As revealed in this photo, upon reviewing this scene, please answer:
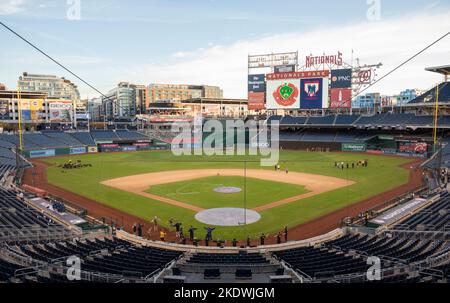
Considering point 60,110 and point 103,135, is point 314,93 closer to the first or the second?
point 103,135

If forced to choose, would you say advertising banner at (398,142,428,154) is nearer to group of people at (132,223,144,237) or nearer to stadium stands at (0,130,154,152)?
group of people at (132,223,144,237)

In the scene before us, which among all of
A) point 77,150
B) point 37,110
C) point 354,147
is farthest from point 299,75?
point 37,110

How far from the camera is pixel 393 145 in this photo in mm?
66438

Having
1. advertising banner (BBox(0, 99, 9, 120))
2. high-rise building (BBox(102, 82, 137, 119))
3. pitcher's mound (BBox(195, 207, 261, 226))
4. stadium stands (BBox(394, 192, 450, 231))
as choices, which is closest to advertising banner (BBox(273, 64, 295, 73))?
pitcher's mound (BBox(195, 207, 261, 226))

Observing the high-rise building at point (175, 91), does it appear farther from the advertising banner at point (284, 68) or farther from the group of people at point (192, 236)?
the group of people at point (192, 236)

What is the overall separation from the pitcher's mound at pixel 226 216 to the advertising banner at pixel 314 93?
49.2 meters

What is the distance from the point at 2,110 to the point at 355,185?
93501 millimetres

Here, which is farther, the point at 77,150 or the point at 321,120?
the point at 321,120

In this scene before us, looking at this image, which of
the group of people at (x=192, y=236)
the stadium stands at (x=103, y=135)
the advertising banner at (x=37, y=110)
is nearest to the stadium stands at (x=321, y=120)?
the stadium stands at (x=103, y=135)

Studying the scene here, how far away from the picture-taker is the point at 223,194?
31.0 metres

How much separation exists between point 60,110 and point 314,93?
218ft

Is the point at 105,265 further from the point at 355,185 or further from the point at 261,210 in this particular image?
the point at 355,185

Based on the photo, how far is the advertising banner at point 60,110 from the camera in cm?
8725

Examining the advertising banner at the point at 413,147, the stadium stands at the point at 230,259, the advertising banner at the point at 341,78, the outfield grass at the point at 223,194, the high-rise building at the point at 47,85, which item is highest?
the high-rise building at the point at 47,85
